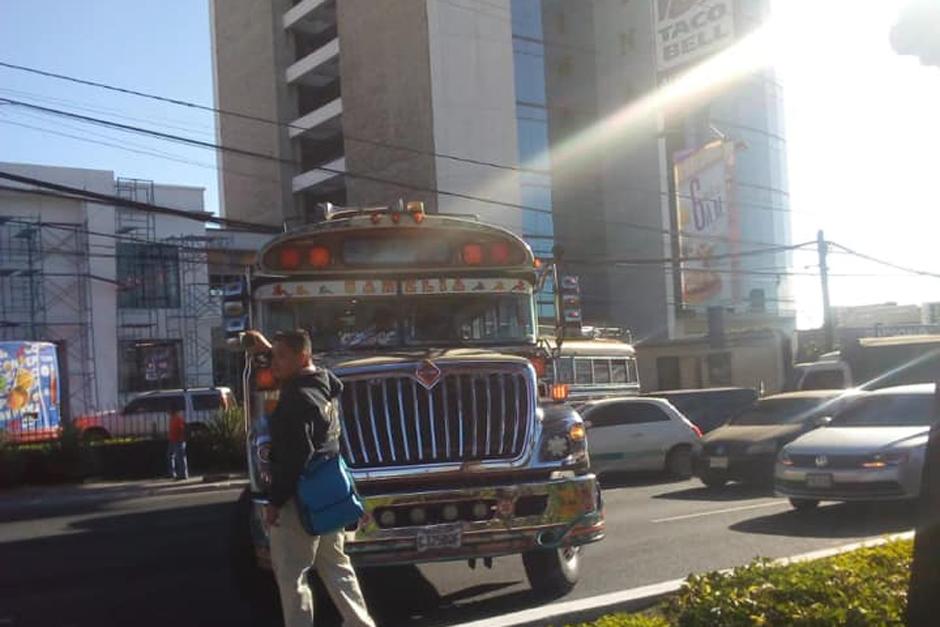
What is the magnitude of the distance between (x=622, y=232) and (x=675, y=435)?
3283cm

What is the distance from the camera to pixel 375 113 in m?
45.6

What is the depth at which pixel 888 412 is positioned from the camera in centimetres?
1262

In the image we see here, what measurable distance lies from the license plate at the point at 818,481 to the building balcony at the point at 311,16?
141 feet

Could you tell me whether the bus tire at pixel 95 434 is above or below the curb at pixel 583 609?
above

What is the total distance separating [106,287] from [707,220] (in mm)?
25707

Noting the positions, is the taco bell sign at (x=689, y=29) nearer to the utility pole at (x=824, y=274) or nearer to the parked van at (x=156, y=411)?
the utility pole at (x=824, y=274)

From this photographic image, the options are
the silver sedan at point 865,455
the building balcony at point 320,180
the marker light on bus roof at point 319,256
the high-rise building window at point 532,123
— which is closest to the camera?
the marker light on bus roof at point 319,256

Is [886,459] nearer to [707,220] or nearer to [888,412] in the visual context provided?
[888,412]

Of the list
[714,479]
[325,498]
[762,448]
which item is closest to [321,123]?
[714,479]

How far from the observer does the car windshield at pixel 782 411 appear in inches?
627

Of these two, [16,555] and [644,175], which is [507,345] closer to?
[16,555]

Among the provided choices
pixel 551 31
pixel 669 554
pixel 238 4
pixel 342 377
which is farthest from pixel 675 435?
pixel 238 4

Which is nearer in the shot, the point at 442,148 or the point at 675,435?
the point at 675,435

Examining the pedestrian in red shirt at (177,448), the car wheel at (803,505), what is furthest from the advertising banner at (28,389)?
the car wheel at (803,505)
